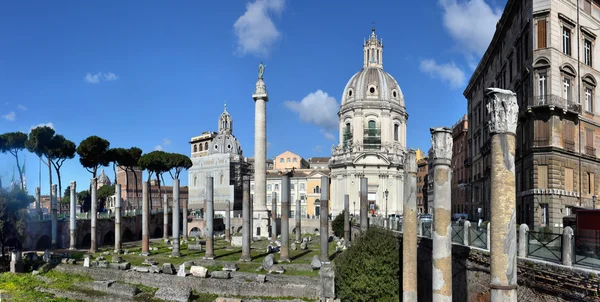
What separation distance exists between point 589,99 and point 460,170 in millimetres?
29157

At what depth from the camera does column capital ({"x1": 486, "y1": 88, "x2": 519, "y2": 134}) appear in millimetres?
8461

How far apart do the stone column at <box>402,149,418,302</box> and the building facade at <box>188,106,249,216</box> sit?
198 feet

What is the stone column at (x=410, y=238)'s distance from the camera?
12.7 metres

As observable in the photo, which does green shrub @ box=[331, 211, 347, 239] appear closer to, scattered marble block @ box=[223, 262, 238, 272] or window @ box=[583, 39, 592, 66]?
scattered marble block @ box=[223, 262, 238, 272]

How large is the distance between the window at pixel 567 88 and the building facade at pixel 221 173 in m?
54.9

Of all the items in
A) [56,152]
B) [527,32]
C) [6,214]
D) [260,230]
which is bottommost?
[260,230]

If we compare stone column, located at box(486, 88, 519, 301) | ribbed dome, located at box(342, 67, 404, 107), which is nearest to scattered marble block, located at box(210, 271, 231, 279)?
stone column, located at box(486, 88, 519, 301)

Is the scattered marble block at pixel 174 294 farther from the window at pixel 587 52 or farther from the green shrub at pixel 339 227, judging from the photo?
the green shrub at pixel 339 227

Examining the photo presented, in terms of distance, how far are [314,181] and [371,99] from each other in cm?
1676

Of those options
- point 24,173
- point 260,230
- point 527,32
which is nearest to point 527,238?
point 527,32

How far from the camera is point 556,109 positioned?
22359 mm

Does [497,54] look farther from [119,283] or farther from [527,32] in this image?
[119,283]

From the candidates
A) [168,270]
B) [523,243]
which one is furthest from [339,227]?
[523,243]

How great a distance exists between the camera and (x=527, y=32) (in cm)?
2412
